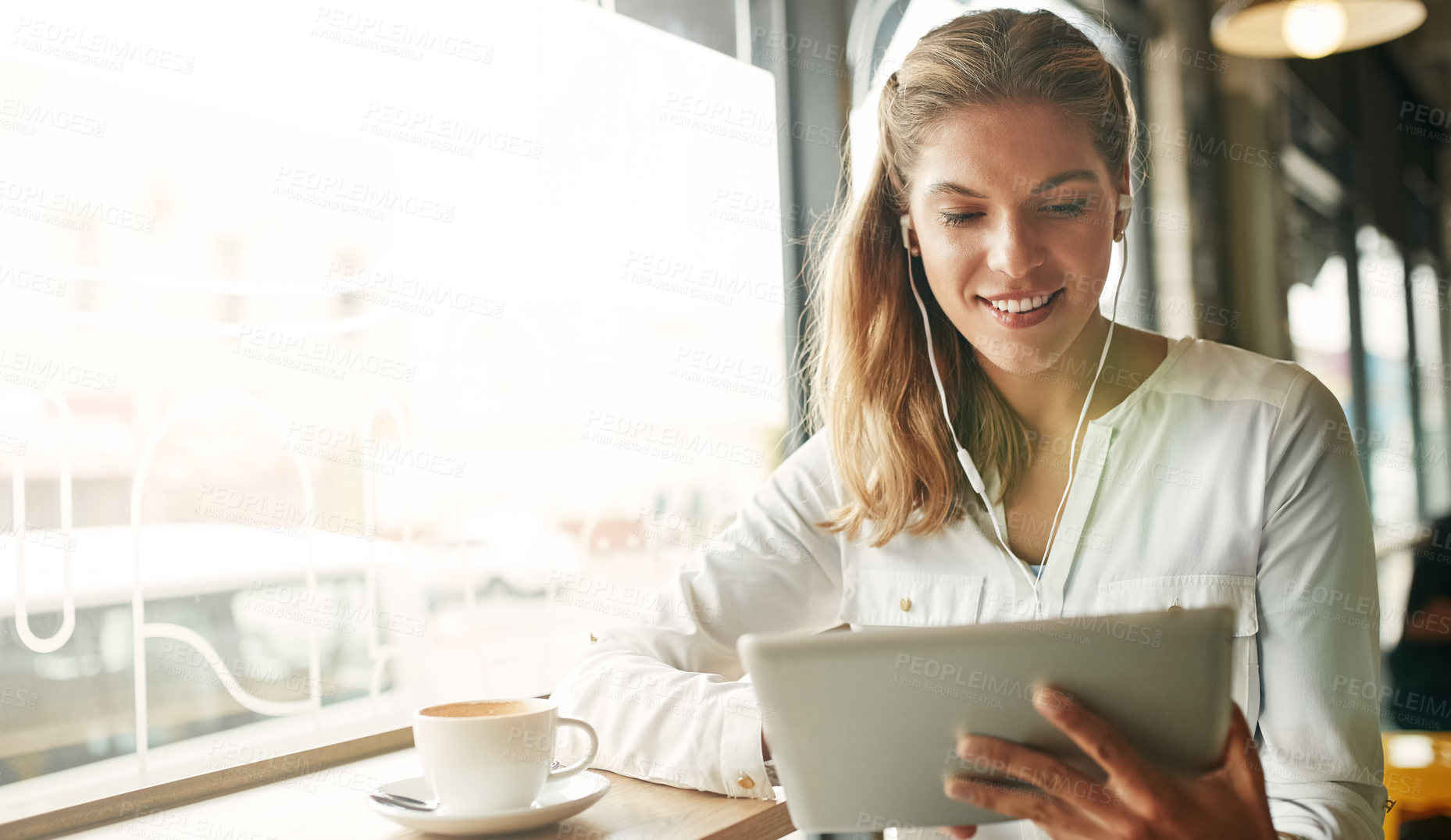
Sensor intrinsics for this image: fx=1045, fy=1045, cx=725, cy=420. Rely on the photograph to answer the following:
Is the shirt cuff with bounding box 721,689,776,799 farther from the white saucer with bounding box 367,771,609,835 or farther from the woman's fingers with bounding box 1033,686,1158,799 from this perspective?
the woman's fingers with bounding box 1033,686,1158,799

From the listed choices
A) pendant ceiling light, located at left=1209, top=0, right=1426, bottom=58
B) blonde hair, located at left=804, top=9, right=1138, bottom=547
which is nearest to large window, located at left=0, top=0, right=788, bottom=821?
blonde hair, located at left=804, top=9, right=1138, bottom=547

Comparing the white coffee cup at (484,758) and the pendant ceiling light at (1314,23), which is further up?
the pendant ceiling light at (1314,23)

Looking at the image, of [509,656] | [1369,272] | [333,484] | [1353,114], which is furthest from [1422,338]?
[333,484]

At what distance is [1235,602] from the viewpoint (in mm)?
1105

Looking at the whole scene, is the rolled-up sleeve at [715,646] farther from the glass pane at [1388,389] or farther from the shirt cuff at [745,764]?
the glass pane at [1388,389]

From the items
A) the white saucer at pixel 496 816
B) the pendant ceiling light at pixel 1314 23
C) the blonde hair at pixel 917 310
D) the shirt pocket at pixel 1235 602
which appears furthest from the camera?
the pendant ceiling light at pixel 1314 23

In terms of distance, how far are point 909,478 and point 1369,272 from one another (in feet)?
10.0

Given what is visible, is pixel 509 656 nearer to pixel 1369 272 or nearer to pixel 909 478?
pixel 909 478

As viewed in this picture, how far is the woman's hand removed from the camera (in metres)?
0.69

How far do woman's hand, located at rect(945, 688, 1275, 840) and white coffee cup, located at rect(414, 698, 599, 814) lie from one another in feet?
1.05

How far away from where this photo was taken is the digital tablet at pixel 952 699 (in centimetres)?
67

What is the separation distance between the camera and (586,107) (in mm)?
1562

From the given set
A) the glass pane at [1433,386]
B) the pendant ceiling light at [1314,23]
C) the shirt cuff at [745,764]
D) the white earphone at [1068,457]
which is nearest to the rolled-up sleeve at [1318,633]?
the white earphone at [1068,457]

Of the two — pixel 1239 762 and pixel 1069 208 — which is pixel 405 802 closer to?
pixel 1239 762
